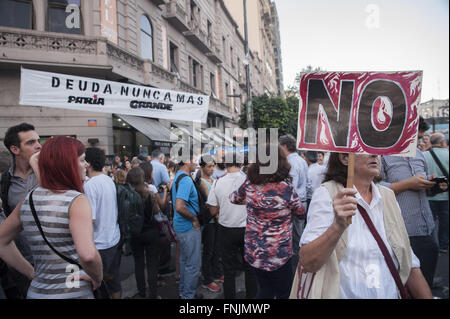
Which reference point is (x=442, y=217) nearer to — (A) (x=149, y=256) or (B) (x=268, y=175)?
(B) (x=268, y=175)

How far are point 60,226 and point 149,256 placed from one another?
6.94ft

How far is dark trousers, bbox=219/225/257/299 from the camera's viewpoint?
2.87m

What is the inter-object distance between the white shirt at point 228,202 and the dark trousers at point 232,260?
0.09 m

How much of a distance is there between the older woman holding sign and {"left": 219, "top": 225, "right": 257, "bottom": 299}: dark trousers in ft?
5.04

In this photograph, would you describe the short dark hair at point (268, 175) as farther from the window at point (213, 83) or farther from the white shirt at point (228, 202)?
the window at point (213, 83)

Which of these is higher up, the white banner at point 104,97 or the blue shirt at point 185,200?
the white banner at point 104,97

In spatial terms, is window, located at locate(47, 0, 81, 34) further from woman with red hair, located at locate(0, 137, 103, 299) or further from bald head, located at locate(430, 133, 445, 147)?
bald head, located at locate(430, 133, 445, 147)

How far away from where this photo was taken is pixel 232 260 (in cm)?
288

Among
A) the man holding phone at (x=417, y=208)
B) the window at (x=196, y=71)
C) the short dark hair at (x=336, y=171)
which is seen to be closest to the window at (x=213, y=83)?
the window at (x=196, y=71)

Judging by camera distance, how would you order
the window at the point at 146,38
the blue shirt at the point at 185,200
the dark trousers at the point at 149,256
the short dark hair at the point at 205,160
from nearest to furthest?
1. the blue shirt at the point at 185,200
2. the dark trousers at the point at 149,256
3. the short dark hair at the point at 205,160
4. the window at the point at 146,38

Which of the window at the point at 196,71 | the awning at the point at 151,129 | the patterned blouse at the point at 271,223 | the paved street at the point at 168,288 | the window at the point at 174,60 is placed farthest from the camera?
the window at the point at 196,71

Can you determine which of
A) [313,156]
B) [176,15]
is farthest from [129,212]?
[176,15]

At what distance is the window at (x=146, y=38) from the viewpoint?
192 inches
